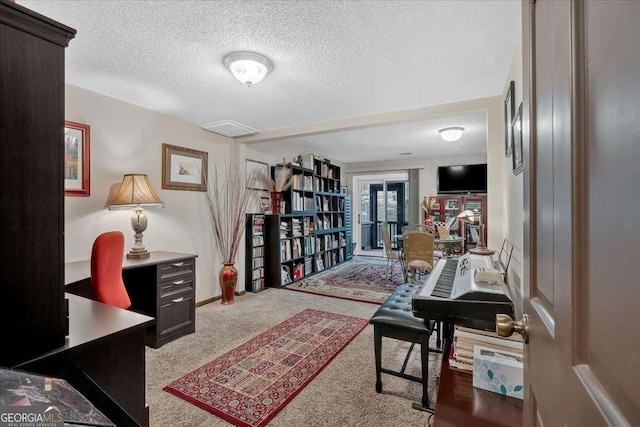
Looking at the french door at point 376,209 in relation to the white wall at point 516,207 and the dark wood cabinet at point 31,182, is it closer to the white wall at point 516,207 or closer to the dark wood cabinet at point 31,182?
the white wall at point 516,207

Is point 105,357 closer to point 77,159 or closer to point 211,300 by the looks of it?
point 77,159

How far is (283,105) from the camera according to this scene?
312 centimetres

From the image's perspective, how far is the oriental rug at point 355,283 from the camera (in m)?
4.26

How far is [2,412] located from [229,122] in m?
3.38

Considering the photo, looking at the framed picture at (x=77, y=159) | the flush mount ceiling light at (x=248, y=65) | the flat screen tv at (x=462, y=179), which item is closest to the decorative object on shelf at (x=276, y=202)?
the framed picture at (x=77, y=159)

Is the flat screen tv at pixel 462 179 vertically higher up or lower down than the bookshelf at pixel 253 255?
higher up

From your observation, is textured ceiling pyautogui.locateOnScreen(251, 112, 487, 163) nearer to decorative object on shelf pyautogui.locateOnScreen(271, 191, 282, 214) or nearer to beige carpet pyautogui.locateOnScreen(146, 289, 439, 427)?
decorative object on shelf pyautogui.locateOnScreen(271, 191, 282, 214)

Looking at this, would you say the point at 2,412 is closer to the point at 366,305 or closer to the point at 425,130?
the point at 366,305

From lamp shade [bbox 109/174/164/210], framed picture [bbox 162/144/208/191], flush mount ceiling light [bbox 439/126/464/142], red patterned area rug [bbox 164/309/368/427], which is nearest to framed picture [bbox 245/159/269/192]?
framed picture [bbox 162/144/208/191]

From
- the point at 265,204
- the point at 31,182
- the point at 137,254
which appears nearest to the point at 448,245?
the point at 265,204

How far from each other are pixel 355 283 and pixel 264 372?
285 centimetres

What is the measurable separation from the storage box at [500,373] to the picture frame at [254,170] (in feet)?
12.3

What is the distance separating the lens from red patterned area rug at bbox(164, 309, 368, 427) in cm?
185

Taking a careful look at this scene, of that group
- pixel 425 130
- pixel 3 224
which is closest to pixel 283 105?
pixel 425 130
